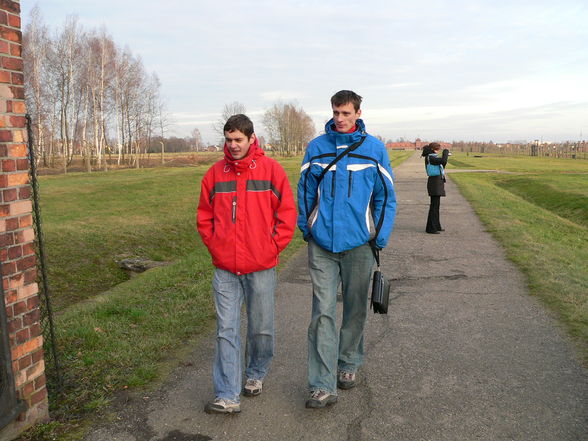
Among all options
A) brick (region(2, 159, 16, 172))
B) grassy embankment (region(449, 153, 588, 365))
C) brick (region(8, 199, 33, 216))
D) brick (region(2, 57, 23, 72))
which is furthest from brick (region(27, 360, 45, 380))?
grassy embankment (region(449, 153, 588, 365))

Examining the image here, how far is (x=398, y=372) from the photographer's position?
4.00 meters

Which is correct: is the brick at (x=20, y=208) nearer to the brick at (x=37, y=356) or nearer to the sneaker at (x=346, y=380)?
the brick at (x=37, y=356)

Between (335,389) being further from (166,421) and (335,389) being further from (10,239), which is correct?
(10,239)

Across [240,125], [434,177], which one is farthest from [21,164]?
[434,177]

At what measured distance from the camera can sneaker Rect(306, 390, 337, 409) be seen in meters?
3.40

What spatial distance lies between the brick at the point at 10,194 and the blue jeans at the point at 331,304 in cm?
190

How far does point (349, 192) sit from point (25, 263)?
2.11 meters

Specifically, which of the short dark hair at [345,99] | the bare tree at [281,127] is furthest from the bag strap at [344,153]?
the bare tree at [281,127]

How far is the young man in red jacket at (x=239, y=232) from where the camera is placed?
3381 millimetres

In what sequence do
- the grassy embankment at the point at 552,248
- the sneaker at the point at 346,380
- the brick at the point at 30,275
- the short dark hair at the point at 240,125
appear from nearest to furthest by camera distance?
the brick at the point at 30,275 → the short dark hair at the point at 240,125 → the sneaker at the point at 346,380 → the grassy embankment at the point at 552,248

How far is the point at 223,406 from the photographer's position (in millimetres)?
3344

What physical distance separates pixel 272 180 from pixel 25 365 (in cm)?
193

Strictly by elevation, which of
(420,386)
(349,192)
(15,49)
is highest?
(15,49)

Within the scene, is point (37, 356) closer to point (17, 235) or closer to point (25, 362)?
point (25, 362)
